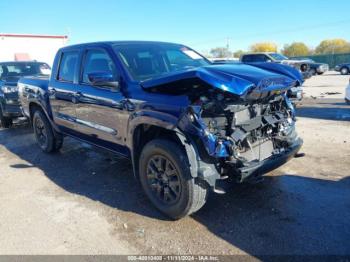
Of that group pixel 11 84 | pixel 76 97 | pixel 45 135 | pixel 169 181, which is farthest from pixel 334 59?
pixel 169 181

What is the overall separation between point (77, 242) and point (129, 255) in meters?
0.62

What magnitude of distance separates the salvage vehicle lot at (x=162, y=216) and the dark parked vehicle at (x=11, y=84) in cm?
389

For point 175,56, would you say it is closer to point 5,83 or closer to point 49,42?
point 5,83

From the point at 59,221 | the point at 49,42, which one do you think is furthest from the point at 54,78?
the point at 49,42

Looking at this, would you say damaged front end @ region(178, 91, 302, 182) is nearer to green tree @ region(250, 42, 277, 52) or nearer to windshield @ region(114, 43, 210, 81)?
windshield @ region(114, 43, 210, 81)

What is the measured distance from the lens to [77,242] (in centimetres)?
338

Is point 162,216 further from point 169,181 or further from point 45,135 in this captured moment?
point 45,135

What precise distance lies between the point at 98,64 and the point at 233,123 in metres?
2.18

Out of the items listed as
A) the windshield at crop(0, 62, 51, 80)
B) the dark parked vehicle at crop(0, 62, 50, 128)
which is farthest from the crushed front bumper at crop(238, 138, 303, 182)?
the windshield at crop(0, 62, 51, 80)

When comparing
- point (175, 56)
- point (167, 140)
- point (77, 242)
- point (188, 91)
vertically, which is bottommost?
point (77, 242)

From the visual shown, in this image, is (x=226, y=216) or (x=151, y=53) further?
(x=151, y=53)

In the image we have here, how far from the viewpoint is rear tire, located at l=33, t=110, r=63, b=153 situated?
6.44 m

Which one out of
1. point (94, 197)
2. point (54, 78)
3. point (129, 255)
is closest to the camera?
point (129, 255)

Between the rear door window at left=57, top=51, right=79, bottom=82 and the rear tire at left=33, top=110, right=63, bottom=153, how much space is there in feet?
4.01
